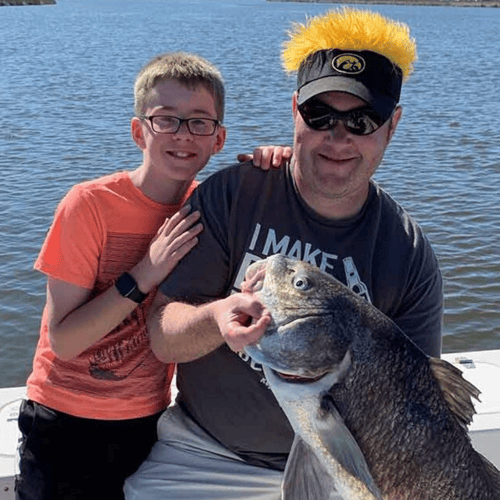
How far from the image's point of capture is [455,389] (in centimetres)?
291

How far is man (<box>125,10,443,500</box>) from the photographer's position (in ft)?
10.9

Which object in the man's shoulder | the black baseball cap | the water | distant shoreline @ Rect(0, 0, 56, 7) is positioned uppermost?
the black baseball cap

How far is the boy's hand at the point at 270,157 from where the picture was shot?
354 centimetres

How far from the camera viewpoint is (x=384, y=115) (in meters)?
3.33

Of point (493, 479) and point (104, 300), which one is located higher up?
point (104, 300)

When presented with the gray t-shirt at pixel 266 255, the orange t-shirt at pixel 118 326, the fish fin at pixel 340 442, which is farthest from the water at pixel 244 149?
the fish fin at pixel 340 442

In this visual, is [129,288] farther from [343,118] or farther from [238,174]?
[343,118]

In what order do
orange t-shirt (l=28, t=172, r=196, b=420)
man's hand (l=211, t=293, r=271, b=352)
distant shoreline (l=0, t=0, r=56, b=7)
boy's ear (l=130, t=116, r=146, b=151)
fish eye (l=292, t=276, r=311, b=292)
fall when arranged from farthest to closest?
distant shoreline (l=0, t=0, r=56, b=7)
boy's ear (l=130, t=116, r=146, b=151)
orange t-shirt (l=28, t=172, r=196, b=420)
fish eye (l=292, t=276, r=311, b=292)
man's hand (l=211, t=293, r=271, b=352)

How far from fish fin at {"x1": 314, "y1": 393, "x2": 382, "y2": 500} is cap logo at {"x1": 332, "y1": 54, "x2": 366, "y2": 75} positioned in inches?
55.6

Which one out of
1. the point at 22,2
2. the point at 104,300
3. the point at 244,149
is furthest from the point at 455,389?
the point at 22,2

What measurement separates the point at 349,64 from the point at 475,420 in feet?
7.37

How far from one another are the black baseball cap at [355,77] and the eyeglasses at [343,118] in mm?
33

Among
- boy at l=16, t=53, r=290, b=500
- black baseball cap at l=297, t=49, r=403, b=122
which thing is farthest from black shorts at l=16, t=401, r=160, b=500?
black baseball cap at l=297, t=49, r=403, b=122

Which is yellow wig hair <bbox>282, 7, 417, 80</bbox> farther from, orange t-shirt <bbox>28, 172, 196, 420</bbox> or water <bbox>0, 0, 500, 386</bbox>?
water <bbox>0, 0, 500, 386</bbox>
